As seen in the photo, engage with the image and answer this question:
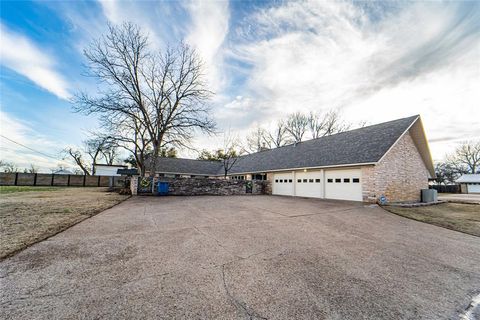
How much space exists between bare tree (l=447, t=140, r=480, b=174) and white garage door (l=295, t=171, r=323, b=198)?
4699 centimetres

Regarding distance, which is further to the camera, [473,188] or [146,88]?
[473,188]

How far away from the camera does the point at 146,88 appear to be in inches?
670

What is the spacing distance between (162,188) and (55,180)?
22.1 metres

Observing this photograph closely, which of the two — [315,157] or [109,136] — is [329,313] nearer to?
[315,157]

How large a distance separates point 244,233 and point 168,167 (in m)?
24.5

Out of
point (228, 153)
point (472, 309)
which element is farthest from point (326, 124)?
point (472, 309)

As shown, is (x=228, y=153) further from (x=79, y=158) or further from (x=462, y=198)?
(x=79, y=158)

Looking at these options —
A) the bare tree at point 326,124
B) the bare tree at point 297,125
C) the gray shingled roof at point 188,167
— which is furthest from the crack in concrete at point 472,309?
the bare tree at point 297,125

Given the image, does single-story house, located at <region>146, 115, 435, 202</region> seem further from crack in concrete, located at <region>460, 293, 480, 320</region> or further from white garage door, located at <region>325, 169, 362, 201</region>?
crack in concrete, located at <region>460, 293, 480, 320</region>

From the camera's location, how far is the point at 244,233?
17.3 feet

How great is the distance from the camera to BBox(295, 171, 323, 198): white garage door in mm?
14538

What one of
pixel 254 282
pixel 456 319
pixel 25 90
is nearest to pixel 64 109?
pixel 25 90

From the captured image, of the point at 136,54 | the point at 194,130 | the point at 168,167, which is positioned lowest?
the point at 168,167

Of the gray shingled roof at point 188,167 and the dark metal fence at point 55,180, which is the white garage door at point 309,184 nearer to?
the gray shingled roof at point 188,167
